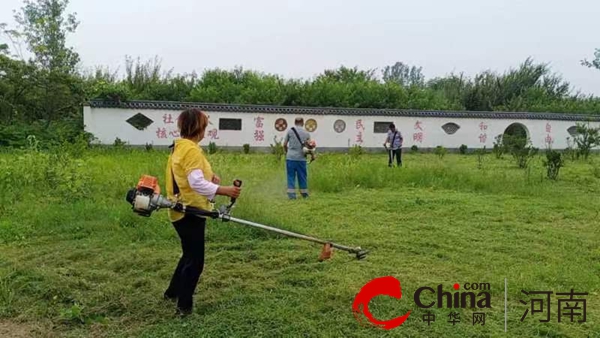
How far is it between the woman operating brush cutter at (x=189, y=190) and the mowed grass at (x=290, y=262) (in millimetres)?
247

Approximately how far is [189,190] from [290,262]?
1.45 m

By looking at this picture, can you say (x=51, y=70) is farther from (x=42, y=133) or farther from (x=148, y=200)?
(x=148, y=200)

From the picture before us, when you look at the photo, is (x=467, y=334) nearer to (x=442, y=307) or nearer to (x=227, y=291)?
(x=442, y=307)

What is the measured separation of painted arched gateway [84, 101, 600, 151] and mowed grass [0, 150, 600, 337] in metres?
10.4

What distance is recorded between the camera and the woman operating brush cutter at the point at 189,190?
2.95 metres

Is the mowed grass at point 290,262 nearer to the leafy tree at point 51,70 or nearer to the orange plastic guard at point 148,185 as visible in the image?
the orange plastic guard at point 148,185

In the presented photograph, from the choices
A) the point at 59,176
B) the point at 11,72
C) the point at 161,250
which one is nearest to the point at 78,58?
the point at 11,72

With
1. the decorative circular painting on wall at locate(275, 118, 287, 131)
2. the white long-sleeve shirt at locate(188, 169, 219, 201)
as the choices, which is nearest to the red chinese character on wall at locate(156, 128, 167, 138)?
the decorative circular painting on wall at locate(275, 118, 287, 131)

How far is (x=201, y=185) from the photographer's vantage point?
9.46ft

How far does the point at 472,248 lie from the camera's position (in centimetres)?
472

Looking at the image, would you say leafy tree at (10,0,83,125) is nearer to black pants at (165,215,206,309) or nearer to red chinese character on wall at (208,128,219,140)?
red chinese character on wall at (208,128,219,140)

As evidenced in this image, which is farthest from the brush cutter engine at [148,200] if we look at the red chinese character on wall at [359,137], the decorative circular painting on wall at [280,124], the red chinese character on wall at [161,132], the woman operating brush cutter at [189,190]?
the red chinese character on wall at [359,137]

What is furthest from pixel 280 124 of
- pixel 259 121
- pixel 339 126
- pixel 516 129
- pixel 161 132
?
pixel 516 129

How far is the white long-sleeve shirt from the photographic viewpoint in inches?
113
